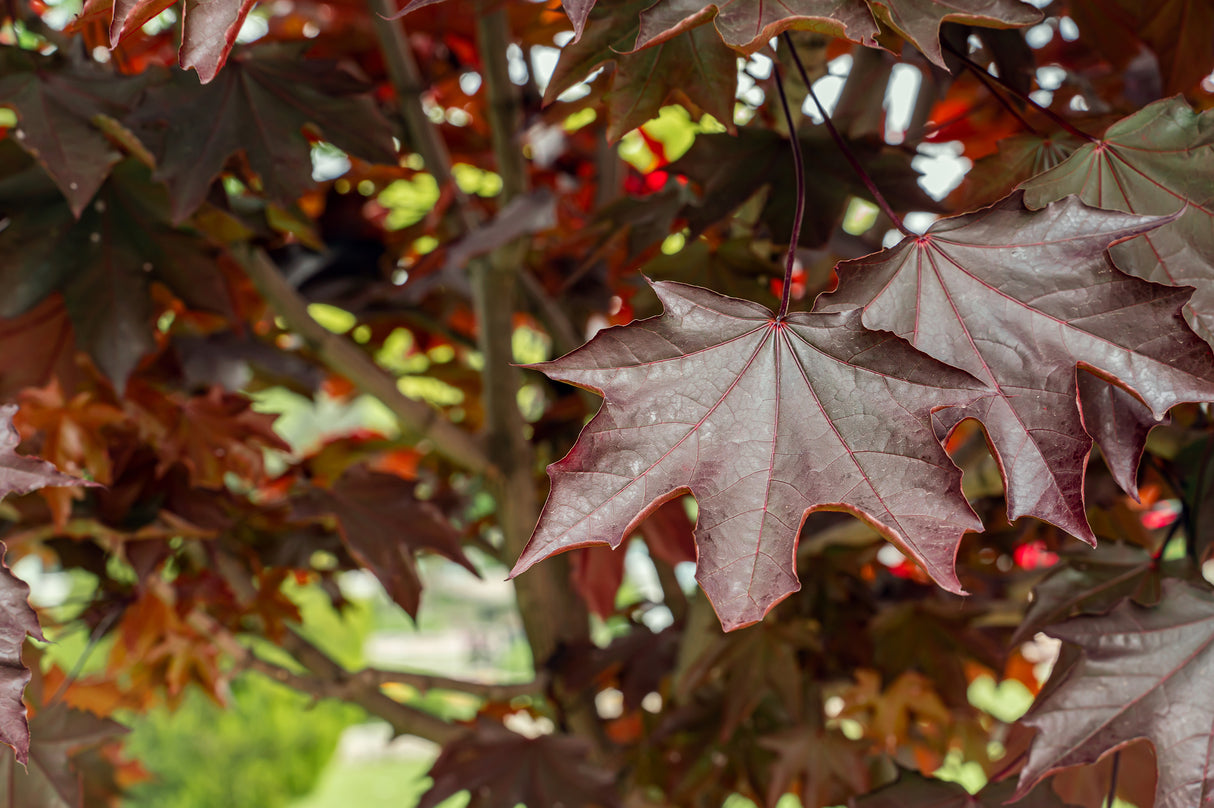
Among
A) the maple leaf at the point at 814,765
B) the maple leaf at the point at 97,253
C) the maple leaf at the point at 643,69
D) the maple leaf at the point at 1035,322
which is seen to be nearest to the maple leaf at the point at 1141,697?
the maple leaf at the point at 1035,322

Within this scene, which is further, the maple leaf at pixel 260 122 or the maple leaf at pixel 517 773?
the maple leaf at pixel 517 773

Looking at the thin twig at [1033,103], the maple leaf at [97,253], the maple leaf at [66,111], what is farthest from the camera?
the maple leaf at [97,253]

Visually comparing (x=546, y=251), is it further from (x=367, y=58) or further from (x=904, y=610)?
(x=904, y=610)

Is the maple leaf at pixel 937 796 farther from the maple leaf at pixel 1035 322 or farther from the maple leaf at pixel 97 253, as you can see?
the maple leaf at pixel 97 253

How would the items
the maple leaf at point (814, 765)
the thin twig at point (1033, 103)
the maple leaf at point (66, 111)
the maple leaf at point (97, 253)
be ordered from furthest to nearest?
the maple leaf at point (814, 765)
the maple leaf at point (97, 253)
the maple leaf at point (66, 111)
the thin twig at point (1033, 103)

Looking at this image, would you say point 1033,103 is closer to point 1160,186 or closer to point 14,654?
point 1160,186

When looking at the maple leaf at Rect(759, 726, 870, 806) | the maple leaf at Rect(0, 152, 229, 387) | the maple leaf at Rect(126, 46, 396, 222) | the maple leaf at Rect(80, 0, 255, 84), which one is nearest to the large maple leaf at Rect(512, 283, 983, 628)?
the maple leaf at Rect(80, 0, 255, 84)
